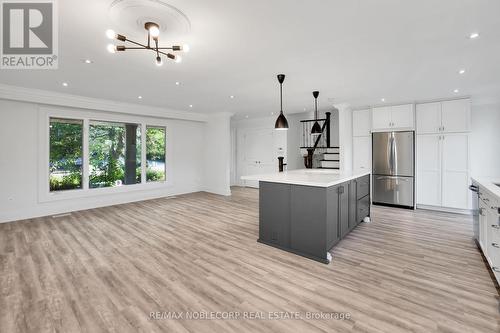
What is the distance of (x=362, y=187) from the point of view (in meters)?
4.30

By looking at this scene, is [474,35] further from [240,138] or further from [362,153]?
[240,138]

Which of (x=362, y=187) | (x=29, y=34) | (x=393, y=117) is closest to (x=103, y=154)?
(x=29, y=34)

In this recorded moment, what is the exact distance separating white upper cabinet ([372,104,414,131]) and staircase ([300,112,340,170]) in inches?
58.6

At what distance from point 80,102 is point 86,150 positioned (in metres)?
1.16

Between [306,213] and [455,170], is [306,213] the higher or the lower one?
the lower one

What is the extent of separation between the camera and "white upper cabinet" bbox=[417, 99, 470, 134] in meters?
5.10

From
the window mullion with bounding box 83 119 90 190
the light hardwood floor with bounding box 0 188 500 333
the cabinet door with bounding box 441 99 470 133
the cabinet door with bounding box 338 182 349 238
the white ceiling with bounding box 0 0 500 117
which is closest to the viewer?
the light hardwood floor with bounding box 0 188 500 333

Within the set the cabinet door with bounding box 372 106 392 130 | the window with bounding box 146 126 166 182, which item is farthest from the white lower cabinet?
the window with bounding box 146 126 166 182

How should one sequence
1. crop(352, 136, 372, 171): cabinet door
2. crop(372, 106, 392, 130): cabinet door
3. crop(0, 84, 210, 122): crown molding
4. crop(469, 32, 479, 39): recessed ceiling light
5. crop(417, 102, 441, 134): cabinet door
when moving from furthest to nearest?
crop(352, 136, 372, 171): cabinet door
crop(372, 106, 392, 130): cabinet door
crop(417, 102, 441, 134): cabinet door
crop(0, 84, 210, 122): crown molding
crop(469, 32, 479, 39): recessed ceiling light

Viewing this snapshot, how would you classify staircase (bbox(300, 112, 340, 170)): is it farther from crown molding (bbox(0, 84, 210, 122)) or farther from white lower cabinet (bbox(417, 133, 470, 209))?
crown molding (bbox(0, 84, 210, 122))

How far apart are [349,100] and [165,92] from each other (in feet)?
14.1

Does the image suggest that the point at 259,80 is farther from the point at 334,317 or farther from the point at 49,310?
the point at 49,310

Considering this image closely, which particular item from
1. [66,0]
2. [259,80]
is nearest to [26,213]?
Result: [66,0]

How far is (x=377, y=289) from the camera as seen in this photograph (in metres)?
2.34
